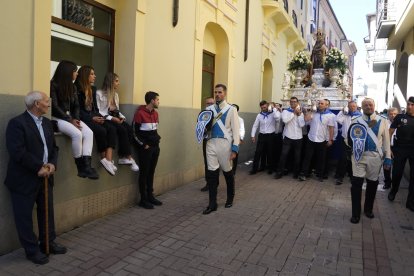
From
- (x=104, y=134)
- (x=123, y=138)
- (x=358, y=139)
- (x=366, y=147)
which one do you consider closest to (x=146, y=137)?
(x=123, y=138)

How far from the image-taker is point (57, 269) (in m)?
3.73

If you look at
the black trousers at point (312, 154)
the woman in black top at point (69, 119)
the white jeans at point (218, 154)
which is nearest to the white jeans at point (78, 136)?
the woman in black top at point (69, 119)

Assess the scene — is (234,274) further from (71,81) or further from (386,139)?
(386,139)

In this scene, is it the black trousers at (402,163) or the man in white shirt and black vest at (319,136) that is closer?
the black trousers at (402,163)

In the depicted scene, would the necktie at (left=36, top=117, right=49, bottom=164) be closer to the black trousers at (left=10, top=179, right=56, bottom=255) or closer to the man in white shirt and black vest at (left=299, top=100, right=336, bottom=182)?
the black trousers at (left=10, top=179, right=56, bottom=255)

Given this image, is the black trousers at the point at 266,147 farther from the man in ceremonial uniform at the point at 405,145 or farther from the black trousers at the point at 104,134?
the black trousers at the point at 104,134

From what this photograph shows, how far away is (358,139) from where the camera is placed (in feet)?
18.2

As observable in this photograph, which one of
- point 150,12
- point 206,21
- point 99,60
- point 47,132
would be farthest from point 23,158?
point 206,21

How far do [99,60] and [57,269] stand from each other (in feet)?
11.3

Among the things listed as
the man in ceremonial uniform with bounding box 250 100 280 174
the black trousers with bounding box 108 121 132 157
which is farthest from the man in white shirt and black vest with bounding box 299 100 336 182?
the black trousers with bounding box 108 121 132 157

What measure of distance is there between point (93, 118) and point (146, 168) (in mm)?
1353

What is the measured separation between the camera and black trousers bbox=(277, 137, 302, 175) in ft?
29.4

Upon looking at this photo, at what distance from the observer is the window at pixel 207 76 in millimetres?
9508

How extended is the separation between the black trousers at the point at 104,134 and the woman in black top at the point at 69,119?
0.32 m
